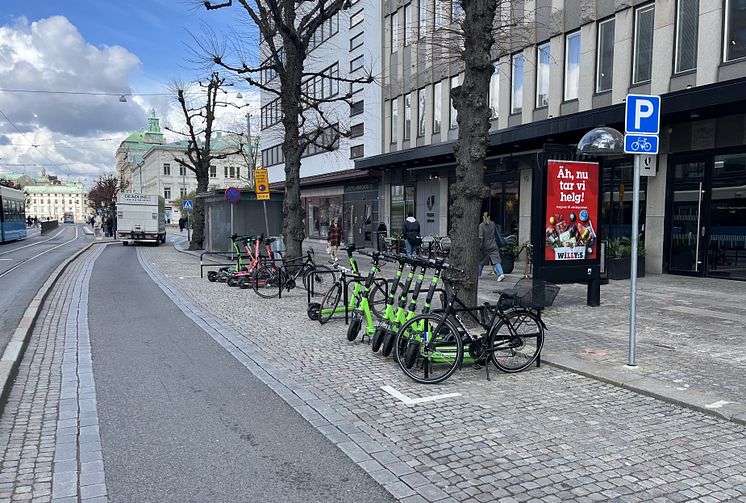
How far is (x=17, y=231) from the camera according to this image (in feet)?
121

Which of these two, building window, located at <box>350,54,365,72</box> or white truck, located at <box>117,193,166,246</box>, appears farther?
white truck, located at <box>117,193,166,246</box>

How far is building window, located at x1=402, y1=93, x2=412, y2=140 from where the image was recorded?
25258 mm

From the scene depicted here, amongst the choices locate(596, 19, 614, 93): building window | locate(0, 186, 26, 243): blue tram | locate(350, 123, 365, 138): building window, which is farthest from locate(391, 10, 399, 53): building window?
locate(0, 186, 26, 243): blue tram

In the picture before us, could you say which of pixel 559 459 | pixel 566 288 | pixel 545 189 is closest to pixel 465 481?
pixel 559 459

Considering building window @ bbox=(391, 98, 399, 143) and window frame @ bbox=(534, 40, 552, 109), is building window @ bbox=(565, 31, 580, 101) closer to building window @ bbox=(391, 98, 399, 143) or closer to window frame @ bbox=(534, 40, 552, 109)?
window frame @ bbox=(534, 40, 552, 109)

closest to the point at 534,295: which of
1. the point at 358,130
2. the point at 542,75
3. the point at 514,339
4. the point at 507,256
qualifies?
the point at 514,339

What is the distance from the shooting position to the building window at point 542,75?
1758cm

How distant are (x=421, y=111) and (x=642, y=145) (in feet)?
61.6

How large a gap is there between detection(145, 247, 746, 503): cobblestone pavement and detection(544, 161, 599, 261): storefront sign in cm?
400

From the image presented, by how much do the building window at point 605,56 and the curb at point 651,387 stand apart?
11314 mm

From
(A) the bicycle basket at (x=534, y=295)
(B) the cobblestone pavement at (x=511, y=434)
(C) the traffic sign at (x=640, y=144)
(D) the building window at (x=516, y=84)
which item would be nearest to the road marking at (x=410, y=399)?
(B) the cobblestone pavement at (x=511, y=434)

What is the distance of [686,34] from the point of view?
13.5 metres

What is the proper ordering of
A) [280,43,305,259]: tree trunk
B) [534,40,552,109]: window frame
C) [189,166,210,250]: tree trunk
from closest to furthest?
[280,43,305,259]: tree trunk → [534,40,552,109]: window frame → [189,166,210,250]: tree trunk

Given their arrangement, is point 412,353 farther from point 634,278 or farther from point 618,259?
point 618,259
